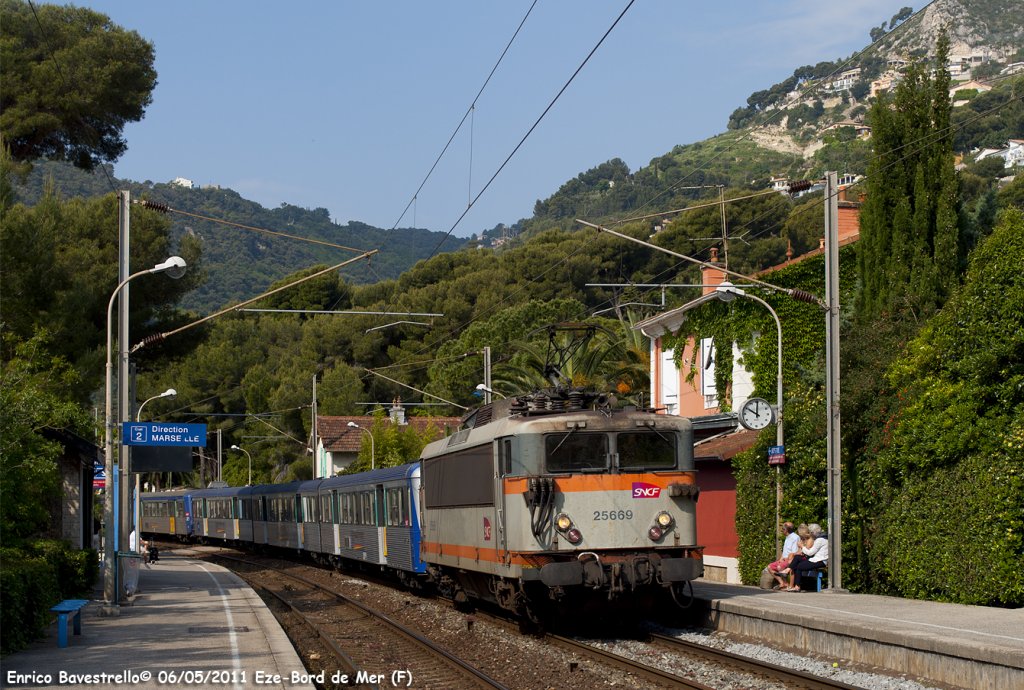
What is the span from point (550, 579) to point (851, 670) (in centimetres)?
388

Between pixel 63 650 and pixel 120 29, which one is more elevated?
pixel 120 29

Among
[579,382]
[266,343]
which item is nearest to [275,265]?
[266,343]

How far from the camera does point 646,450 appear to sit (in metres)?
16.1

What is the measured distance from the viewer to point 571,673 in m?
13.4

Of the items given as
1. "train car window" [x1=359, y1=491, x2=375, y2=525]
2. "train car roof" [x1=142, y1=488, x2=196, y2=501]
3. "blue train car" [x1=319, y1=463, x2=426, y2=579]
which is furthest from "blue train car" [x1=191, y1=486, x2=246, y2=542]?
"train car window" [x1=359, y1=491, x2=375, y2=525]

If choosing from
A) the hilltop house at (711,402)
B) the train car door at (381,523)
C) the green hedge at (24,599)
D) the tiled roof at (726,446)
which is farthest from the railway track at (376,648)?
the tiled roof at (726,446)

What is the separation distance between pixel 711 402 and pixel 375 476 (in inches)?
461

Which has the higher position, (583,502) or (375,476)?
(583,502)

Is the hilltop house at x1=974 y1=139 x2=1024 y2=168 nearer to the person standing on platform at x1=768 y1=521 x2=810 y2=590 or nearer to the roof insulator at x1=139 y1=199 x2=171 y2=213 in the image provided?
the person standing on platform at x1=768 y1=521 x2=810 y2=590

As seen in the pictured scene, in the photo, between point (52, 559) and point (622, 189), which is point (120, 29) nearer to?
point (52, 559)

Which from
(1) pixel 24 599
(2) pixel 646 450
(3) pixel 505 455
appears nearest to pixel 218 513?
(1) pixel 24 599

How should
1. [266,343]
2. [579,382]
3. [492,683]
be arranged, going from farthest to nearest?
[266,343], [579,382], [492,683]

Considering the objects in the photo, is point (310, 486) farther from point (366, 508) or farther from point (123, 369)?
point (123, 369)

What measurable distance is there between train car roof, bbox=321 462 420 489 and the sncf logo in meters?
8.68
